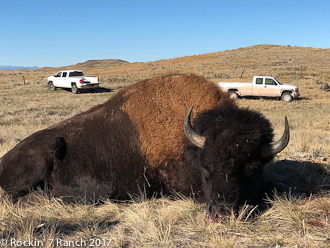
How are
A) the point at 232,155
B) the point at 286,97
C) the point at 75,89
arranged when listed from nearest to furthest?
the point at 232,155, the point at 286,97, the point at 75,89

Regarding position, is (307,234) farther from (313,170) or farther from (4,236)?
(4,236)

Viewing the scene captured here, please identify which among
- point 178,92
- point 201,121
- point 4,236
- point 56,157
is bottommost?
point 4,236

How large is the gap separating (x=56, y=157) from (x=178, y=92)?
2.21 meters

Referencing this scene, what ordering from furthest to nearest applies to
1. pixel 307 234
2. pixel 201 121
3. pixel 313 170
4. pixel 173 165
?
pixel 313 170, pixel 173 165, pixel 201 121, pixel 307 234

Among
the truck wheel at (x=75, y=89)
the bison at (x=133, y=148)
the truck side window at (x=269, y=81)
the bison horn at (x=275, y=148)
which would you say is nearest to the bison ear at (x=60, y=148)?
the bison at (x=133, y=148)

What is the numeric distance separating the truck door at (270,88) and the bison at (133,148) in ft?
58.7

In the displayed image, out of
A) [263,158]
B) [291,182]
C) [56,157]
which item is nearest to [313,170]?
[291,182]

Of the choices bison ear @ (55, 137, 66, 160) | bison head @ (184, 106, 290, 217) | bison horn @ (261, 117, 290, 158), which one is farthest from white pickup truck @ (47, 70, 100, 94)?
bison horn @ (261, 117, 290, 158)

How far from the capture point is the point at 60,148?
4.24m

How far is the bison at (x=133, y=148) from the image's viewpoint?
3908mm

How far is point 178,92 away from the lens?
4.48m

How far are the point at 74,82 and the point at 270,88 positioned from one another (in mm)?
17632

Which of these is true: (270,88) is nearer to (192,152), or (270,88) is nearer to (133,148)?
(133,148)

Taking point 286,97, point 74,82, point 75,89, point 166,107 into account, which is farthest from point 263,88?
point 166,107
